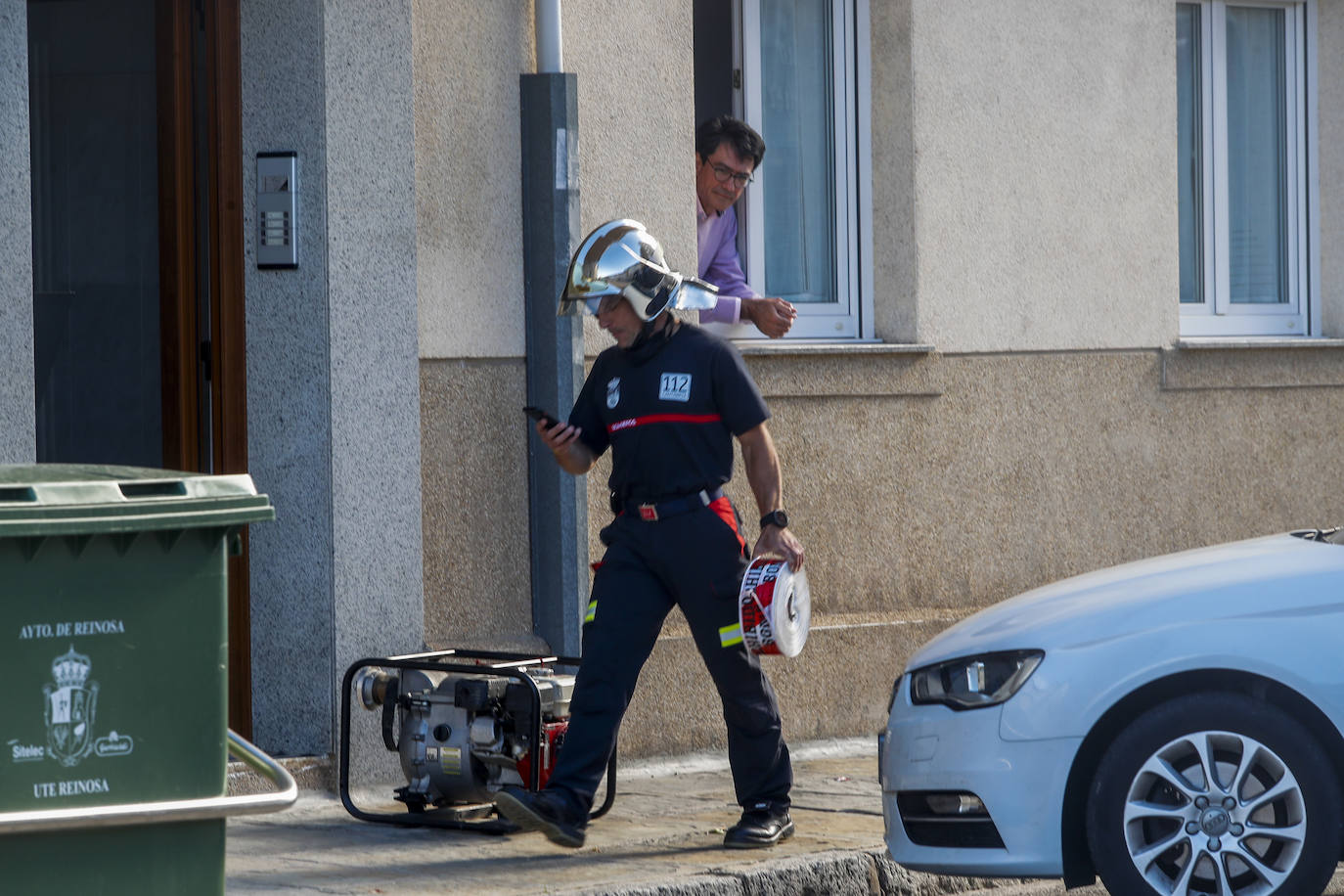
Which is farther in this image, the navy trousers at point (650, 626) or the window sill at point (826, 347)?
the window sill at point (826, 347)

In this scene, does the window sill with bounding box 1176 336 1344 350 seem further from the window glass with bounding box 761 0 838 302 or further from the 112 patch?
the 112 patch

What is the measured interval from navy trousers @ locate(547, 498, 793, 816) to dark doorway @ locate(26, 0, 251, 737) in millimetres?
1772

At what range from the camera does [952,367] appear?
923 centimetres

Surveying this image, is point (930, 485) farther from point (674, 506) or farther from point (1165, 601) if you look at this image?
point (1165, 601)

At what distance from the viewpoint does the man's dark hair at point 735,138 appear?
26.6 ft

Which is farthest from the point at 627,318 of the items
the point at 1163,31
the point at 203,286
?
the point at 1163,31

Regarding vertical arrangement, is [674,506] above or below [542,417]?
below

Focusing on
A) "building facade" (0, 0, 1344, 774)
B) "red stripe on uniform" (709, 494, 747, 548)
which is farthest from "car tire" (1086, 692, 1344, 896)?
"building facade" (0, 0, 1344, 774)

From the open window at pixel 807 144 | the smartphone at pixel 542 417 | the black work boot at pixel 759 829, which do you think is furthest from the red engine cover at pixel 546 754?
the open window at pixel 807 144

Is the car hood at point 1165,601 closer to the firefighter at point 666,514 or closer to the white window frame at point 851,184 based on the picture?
the firefighter at point 666,514

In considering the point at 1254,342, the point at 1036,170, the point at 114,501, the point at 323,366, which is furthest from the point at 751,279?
the point at 114,501

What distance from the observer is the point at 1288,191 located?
10852mm

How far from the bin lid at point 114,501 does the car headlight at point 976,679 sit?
7.02ft

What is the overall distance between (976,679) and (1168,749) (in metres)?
0.54
